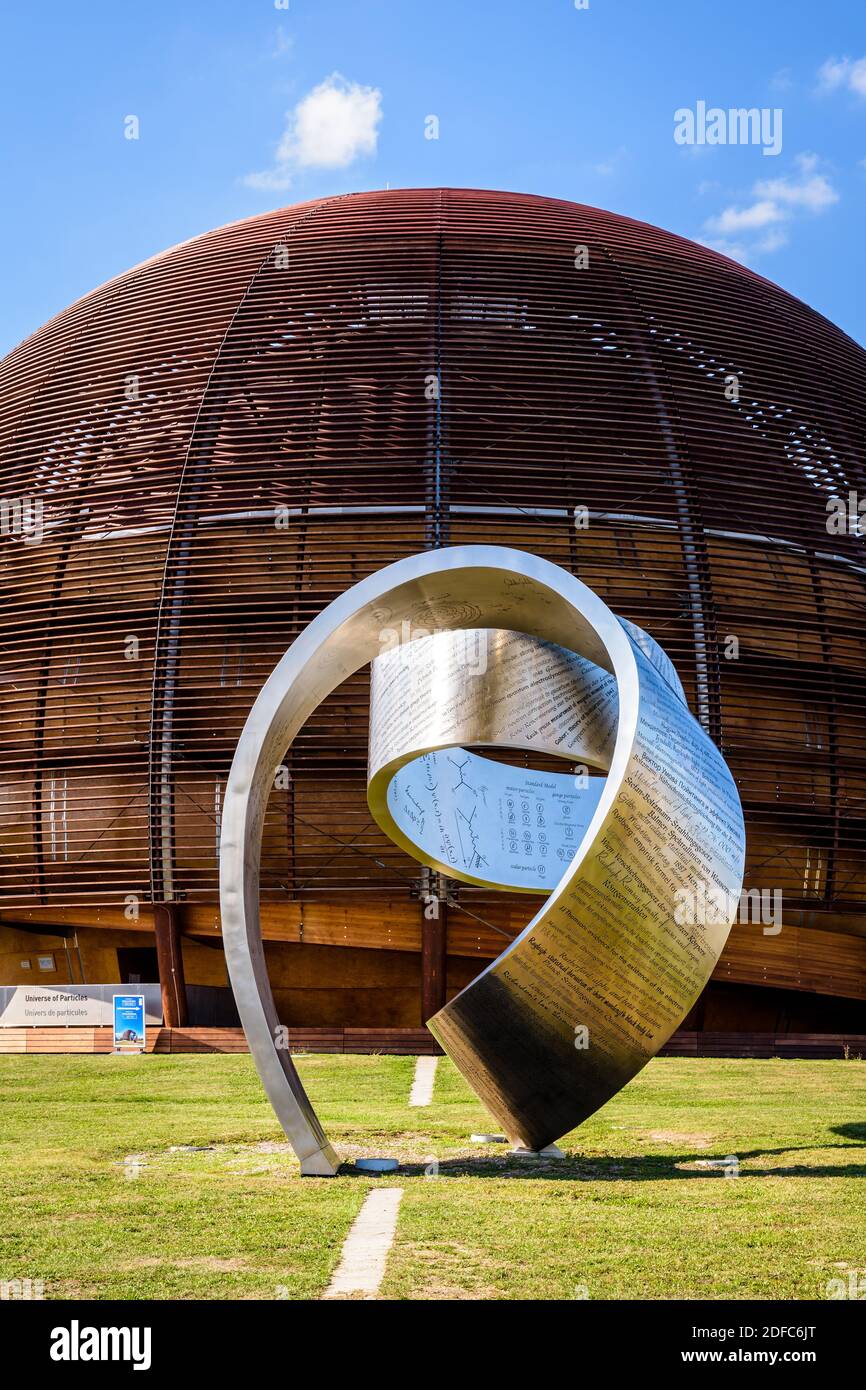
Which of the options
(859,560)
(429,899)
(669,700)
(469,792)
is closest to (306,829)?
(429,899)

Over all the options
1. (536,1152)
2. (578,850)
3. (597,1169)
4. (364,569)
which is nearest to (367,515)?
(364,569)

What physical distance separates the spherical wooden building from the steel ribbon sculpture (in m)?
9.36

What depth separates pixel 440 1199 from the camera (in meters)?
7.46

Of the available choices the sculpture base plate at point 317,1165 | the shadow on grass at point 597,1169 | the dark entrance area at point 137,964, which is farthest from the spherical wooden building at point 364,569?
the sculpture base plate at point 317,1165

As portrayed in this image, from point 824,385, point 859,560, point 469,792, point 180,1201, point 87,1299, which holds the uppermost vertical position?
point 824,385

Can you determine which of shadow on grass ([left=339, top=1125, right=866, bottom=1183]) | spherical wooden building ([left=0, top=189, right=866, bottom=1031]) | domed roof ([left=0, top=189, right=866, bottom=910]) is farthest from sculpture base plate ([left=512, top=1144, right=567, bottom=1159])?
domed roof ([left=0, top=189, right=866, bottom=910])

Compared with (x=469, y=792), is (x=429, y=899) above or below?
below

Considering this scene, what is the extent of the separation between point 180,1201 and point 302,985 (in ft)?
46.2

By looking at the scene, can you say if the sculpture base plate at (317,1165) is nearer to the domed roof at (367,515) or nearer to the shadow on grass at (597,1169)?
the shadow on grass at (597,1169)

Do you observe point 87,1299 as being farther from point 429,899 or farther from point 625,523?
point 625,523

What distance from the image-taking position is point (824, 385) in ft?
79.5

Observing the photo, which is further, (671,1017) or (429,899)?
(429,899)

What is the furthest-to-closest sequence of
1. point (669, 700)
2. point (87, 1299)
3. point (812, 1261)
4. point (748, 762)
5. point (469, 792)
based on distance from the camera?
point (748, 762), point (469, 792), point (669, 700), point (812, 1261), point (87, 1299)

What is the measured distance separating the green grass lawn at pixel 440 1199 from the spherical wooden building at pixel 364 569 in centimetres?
681
